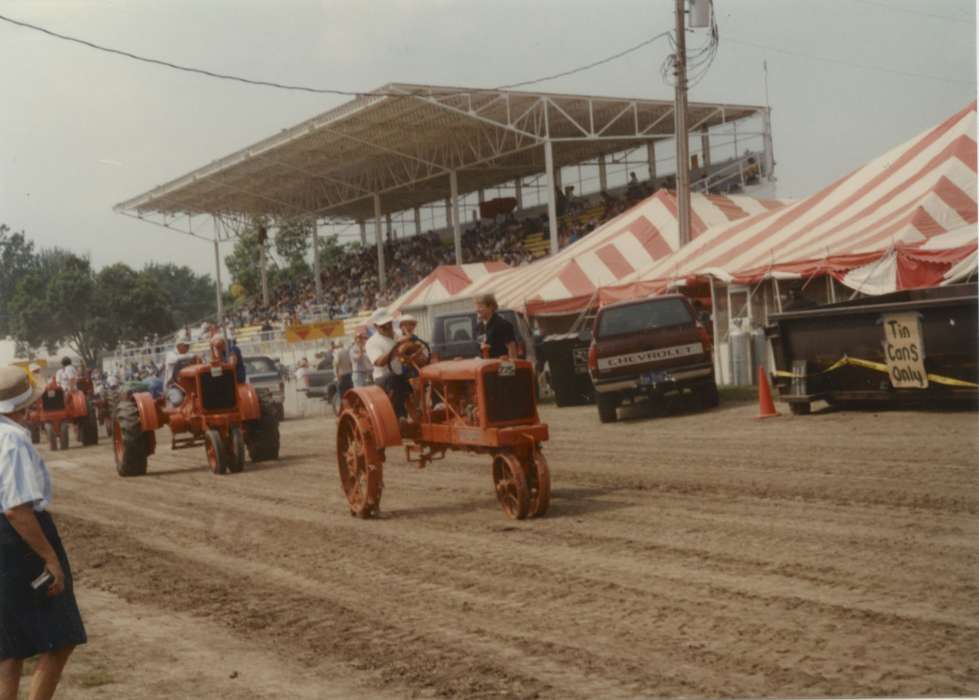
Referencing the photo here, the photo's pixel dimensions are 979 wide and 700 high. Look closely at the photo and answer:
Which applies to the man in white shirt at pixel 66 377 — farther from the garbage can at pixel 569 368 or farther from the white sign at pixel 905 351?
the white sign at pixel 905 351

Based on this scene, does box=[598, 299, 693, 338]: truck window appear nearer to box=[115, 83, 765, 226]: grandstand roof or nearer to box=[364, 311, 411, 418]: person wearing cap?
box=[364, 311, 411, 418]: person wearing cap

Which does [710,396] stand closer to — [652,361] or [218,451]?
[652,361]

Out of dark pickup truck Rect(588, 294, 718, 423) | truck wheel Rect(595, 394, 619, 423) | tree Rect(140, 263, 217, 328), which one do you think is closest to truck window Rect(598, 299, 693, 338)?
dark pickup truck Rect(588, 294, 718, 423)

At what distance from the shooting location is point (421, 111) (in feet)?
129

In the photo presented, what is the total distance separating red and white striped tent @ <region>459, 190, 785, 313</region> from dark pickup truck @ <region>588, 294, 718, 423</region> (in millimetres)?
7153

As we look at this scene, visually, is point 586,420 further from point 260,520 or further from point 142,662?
point 142,662

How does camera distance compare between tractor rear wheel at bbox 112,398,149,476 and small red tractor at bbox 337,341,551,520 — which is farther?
tractor rear wheel at bbox 112,398,149,476

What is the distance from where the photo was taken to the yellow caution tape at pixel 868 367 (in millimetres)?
13148

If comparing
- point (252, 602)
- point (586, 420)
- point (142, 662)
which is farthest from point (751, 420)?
point (142, 662)

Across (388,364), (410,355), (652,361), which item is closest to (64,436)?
(652,361)

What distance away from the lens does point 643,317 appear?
18.6m

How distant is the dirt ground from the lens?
5.33 metres

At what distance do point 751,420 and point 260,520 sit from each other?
24.9 feet

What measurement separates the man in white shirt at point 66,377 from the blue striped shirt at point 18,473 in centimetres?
2156
